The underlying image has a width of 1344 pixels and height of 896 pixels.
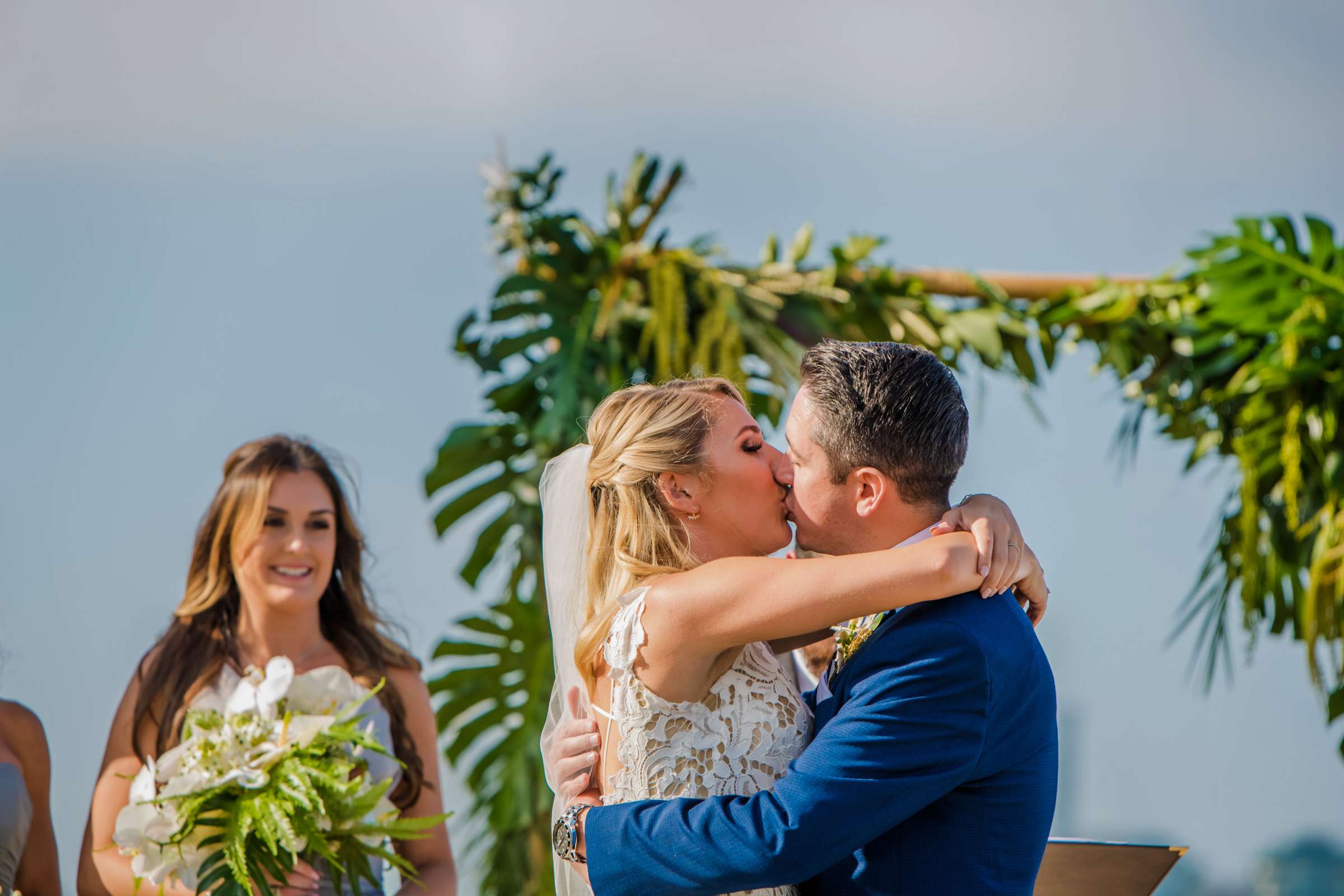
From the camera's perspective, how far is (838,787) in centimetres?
158

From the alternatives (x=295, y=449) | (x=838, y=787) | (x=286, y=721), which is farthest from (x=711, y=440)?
(x=295, y=449)

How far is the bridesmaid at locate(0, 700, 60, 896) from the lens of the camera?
2785 millimetres

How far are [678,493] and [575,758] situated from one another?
18.2 inches

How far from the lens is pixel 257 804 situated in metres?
2.10

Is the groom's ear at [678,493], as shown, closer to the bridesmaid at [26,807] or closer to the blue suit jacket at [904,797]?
the blue suit jacket at [904,797]

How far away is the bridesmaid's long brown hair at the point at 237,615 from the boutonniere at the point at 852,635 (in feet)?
4.73

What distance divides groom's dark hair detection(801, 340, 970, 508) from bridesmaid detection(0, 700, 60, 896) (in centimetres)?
218

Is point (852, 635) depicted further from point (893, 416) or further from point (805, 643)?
point (893, 416)

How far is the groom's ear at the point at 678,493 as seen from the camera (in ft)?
6.53

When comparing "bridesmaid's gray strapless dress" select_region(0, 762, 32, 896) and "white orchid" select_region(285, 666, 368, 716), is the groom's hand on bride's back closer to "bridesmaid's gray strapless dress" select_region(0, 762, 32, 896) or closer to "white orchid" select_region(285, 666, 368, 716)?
"white orchid" select_region(285, 666, 368, 716)

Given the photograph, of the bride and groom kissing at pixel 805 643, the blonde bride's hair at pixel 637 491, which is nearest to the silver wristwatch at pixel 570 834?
the bride and groom kissing at pixel 805 643

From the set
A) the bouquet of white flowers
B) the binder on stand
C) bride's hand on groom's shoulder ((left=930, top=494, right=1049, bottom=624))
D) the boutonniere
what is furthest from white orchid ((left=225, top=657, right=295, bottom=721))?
the binder on stand

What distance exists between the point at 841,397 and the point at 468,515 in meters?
2.62

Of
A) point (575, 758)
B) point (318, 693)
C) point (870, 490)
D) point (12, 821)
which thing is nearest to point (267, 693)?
point (318, 693)
